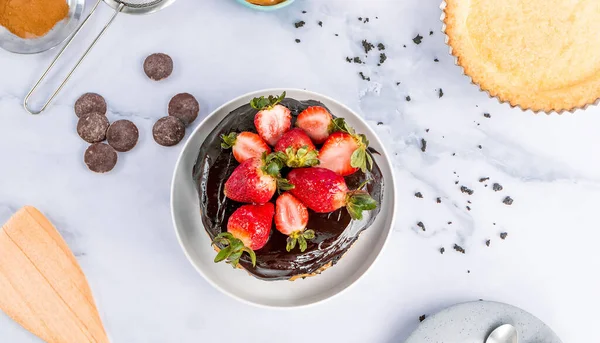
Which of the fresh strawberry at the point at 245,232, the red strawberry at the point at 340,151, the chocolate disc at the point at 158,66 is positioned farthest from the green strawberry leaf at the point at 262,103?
the chocolate disc at the point at 158,66

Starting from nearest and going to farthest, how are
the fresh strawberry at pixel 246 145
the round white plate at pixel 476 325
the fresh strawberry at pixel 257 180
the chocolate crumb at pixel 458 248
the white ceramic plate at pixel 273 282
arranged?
the fresh strawberry at pixel 257 180 < the fresh strawberry at pixel 246 145 < the white ceramic plate at pixel 273 282 < the round white plate at pixel 476 325 < the chocolate crumb at pixel 458 248

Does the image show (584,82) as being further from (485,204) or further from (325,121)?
(325,121)

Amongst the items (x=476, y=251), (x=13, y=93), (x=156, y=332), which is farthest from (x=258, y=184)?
(x=13, y=93)

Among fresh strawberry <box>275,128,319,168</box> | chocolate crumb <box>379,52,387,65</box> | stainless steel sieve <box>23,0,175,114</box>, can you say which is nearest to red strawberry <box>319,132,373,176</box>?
fresh strawberry <box>275,128,319,168</box>

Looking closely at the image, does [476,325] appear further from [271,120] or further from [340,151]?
Result: [271,120]

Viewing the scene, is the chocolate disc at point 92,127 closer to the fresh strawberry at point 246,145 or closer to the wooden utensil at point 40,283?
the wooden utensil at point 40,283

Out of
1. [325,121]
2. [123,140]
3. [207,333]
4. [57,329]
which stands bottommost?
[57,329]
